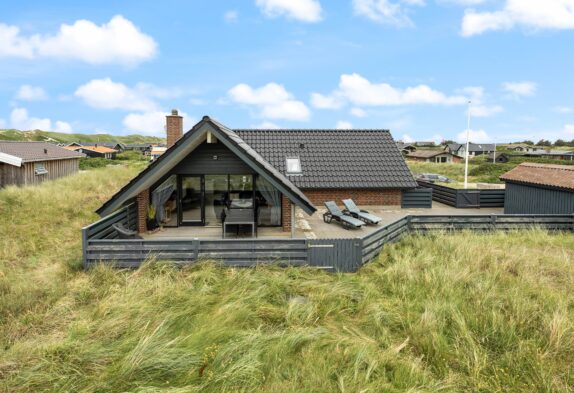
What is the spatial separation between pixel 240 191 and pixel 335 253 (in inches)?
200

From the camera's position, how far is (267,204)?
12773mm

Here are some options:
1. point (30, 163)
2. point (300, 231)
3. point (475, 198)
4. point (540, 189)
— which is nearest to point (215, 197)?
point (300, 231)

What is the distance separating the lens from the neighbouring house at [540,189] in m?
14.3

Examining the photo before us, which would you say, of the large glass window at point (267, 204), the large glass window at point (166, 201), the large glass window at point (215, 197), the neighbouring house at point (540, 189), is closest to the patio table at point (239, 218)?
the large glass window at point (267, 204)

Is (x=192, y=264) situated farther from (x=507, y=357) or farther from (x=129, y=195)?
(x=507, y=357)

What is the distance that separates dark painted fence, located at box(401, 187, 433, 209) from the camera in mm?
18500

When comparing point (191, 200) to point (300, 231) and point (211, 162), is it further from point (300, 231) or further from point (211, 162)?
point (300, 231)

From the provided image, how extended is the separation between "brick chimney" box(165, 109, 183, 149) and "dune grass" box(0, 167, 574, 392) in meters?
6.06

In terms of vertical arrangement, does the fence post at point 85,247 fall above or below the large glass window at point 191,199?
below

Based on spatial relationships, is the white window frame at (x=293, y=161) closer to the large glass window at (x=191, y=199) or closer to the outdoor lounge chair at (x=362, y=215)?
the outdoor lounge chair at (x=362, y=215)

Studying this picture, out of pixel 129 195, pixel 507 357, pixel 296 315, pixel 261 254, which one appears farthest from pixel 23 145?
pixel 507 357

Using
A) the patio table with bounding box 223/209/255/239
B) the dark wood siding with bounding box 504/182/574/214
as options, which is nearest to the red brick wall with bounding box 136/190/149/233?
the patio table with bounding box 223/209/255/239

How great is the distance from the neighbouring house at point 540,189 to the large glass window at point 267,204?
38.1 ft

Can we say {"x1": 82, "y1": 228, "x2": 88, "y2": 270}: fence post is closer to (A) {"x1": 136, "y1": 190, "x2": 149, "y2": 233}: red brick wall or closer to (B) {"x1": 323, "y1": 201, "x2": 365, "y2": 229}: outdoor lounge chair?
(A) {"x1": 136, "y1": 190, "x2": 149, "y2": 233}: red brick wall
